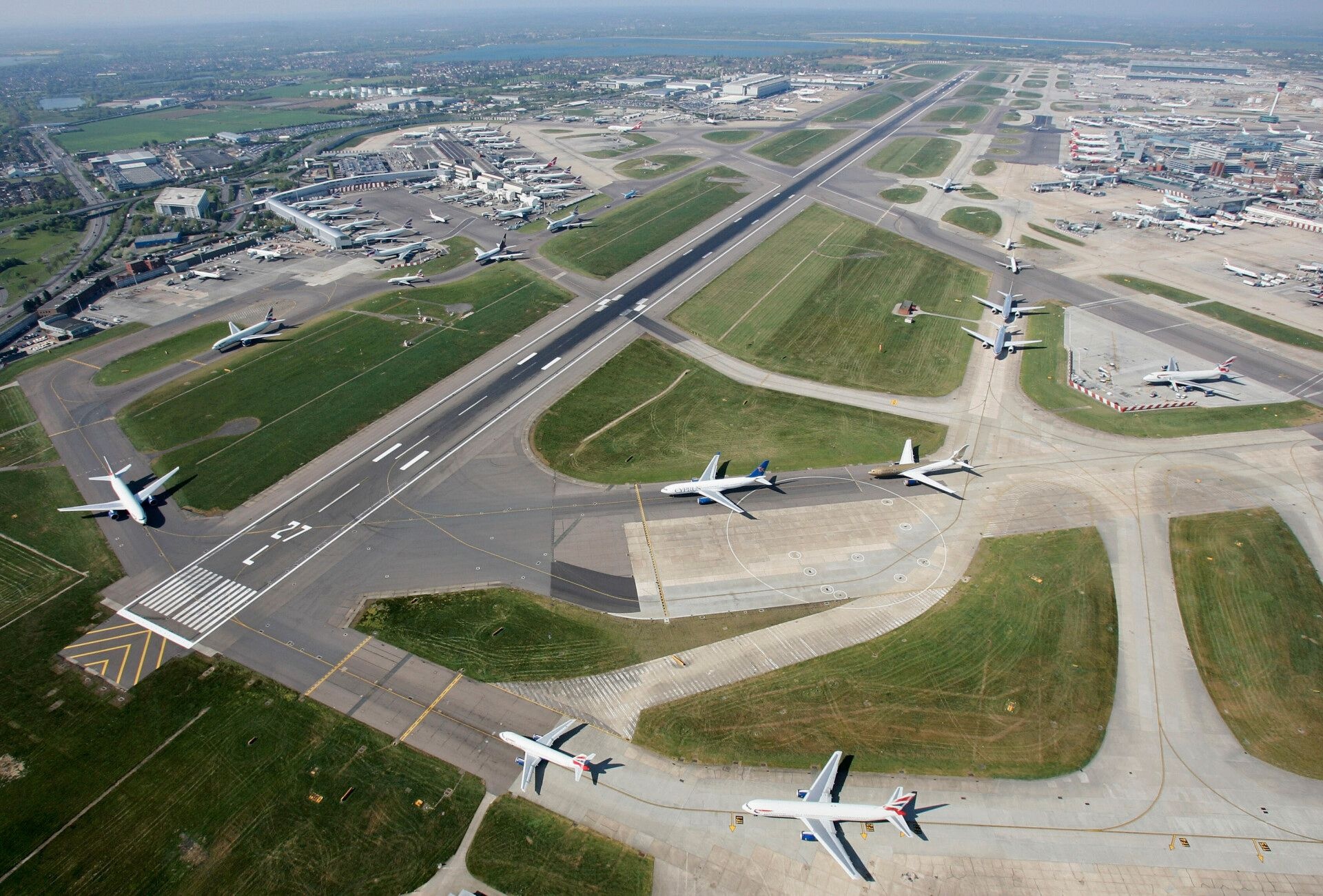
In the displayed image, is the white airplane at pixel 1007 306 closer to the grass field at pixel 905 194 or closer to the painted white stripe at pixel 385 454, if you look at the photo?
the grass field at pixel 905 194

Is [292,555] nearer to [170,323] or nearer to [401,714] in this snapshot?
[401,714]

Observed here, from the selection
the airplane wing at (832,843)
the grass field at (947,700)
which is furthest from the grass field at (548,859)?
the airplane wing at (832,843)

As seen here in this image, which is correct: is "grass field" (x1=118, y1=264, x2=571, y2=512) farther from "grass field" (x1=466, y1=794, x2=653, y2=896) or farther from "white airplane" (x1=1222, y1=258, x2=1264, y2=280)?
"white airplane" (x1=1222, y1=258, x2=1264, y2=280)

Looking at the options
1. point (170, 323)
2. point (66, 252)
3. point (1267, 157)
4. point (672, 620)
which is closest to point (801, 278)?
point (672, 620)

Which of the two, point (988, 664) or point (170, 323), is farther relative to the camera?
point (170, 323)

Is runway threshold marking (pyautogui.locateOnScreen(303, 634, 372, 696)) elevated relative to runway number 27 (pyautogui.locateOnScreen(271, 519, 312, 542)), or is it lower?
elevated

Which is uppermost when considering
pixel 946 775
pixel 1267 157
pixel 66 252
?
pixel 1267 157

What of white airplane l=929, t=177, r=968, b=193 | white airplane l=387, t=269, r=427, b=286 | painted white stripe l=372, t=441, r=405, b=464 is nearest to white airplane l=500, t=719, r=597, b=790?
painted white stripe l=372, t=441, r=405, b=464
